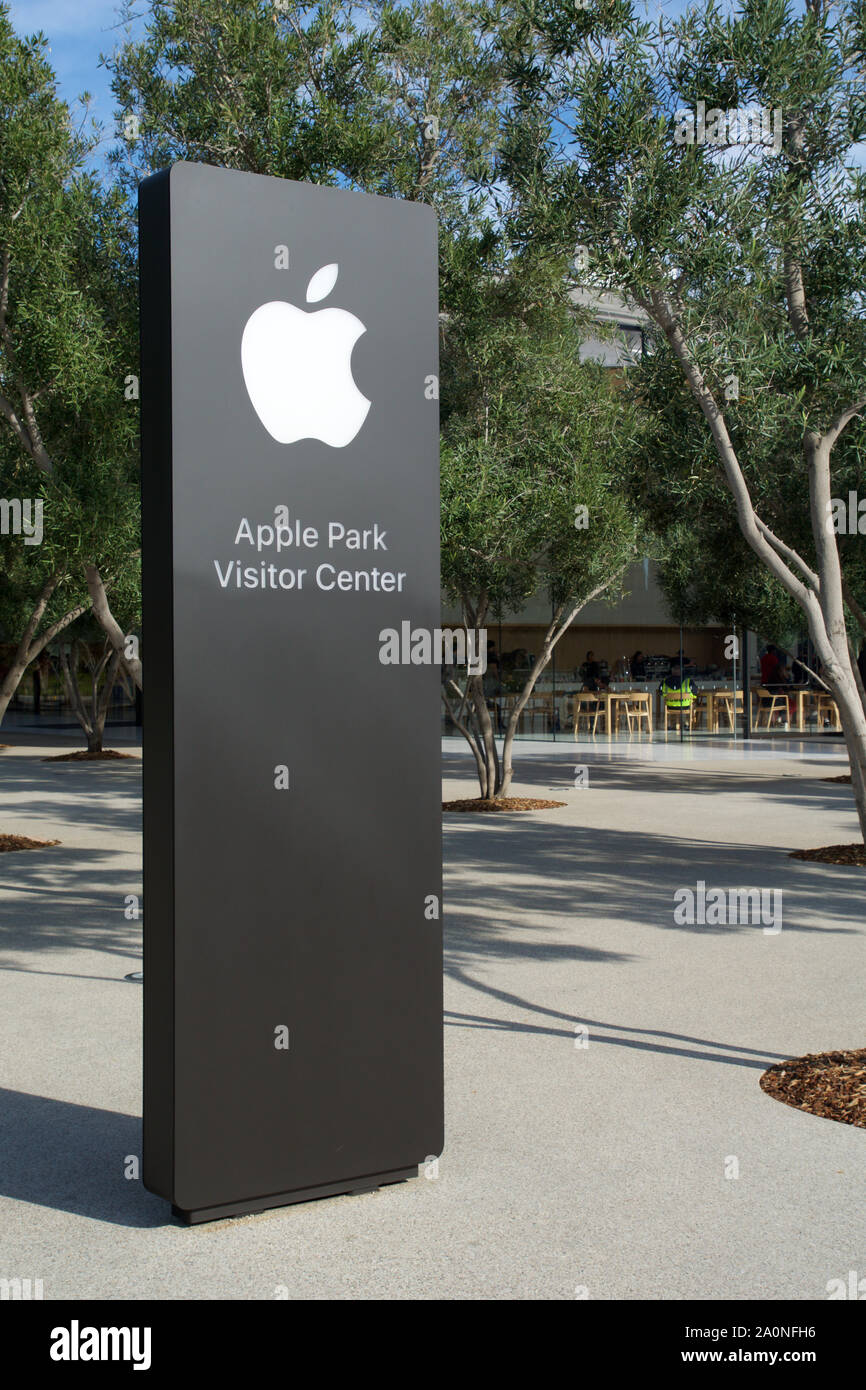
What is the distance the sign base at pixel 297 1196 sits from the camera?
14.3 ft

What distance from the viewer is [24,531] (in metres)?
11.8

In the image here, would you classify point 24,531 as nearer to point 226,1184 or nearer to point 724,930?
point 724,930

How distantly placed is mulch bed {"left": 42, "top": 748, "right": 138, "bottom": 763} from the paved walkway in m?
14.2

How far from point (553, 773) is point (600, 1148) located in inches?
655

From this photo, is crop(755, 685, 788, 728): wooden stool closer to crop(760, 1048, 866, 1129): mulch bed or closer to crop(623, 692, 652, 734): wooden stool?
crop(623, 692, 652, 734): wooden stool

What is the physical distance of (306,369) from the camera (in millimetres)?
4547
